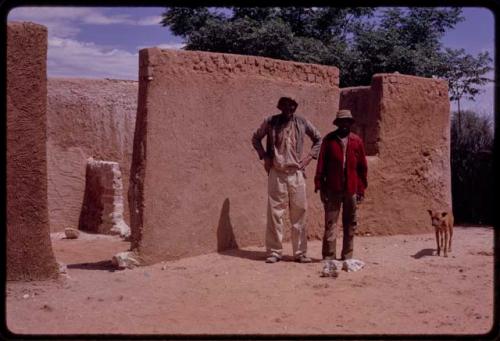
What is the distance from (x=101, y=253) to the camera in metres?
8.77

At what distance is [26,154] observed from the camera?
5402 millimetres

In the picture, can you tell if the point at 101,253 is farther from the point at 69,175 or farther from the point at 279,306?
the point at 279,306

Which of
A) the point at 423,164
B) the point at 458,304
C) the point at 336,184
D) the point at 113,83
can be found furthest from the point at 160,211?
the point at 113,83

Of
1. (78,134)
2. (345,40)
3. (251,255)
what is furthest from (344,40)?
(251,255)

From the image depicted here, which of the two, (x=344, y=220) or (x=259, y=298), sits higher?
(x=344, y=220)

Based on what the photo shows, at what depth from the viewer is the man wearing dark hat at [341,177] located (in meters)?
6.83

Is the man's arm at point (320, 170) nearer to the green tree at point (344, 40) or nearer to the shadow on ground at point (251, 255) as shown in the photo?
the shadow on ground at point (251, 255)

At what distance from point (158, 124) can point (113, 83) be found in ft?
17.4

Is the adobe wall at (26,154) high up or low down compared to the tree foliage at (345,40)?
down

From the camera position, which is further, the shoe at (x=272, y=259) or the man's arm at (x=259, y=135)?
the man's arm at (x=259, y=135)

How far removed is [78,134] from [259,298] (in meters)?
6.81

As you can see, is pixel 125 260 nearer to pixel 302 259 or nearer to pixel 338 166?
pixel 302 259

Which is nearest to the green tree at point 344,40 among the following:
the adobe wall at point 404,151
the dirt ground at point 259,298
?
the adobe wall at point 404,151

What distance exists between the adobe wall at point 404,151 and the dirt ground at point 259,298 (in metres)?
1.65
